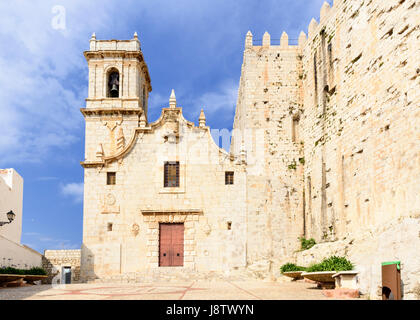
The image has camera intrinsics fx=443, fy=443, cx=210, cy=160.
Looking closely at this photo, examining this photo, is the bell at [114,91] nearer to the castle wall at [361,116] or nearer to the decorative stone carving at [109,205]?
the decorative stone carving at [109,205]

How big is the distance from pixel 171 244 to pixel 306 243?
6.86 m

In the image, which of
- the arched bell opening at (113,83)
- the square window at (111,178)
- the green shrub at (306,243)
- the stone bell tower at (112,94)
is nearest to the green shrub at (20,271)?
the square window at (111,178)

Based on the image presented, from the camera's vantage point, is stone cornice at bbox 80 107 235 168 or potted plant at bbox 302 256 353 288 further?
stone cornice at bbox 80 107 235 168

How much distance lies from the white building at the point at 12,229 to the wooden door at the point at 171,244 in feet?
23.8

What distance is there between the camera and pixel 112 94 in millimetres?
28797

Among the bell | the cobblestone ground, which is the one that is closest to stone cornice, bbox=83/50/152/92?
the bell

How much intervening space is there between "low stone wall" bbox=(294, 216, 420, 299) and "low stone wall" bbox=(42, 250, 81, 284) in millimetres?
18361

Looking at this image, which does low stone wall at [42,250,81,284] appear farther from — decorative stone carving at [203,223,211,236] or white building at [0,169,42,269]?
decorative stone carving at [203,223,211,236]

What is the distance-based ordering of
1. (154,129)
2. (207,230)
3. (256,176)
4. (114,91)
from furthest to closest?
(114,91) → (154,129) → (256,176) → (207,230)

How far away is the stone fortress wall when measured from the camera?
47.0 feet

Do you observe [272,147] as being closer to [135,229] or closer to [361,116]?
[361,116]

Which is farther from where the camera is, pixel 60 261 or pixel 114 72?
pixel 114 72

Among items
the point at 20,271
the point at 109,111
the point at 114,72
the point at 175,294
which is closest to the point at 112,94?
the point at 114,72
